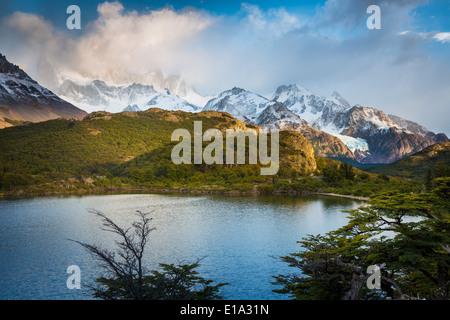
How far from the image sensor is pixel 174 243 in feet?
100

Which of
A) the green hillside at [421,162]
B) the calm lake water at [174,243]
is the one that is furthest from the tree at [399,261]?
the green hillside at [421,162]

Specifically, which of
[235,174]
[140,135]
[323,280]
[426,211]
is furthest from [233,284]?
[140,135]

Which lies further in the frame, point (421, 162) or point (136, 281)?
point (421, 162)

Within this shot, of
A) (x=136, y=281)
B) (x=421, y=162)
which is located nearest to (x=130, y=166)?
Answer: (x=136, y=281)

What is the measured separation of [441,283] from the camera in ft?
46.2

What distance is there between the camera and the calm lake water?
1972 cm

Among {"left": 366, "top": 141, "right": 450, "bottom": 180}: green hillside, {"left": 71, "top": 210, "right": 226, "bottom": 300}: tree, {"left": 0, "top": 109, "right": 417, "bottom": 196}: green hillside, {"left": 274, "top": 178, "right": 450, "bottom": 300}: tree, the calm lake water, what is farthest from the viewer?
{"left": 366, "top": 141, "right": 450, "bottom": 180}: green hillside

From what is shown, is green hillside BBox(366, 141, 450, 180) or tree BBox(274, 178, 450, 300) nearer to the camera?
tree BBox(274, 178, 450, 300)

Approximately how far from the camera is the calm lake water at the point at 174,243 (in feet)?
64.7

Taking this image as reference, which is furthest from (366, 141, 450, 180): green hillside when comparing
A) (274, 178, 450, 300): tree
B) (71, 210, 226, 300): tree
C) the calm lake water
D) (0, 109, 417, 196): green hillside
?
(71, 210, 226, 300): tree

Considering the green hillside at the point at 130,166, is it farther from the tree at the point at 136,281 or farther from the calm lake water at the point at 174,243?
the tree at the point at 136,281

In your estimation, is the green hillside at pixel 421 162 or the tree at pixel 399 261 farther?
the green hillside at pixel 421 162

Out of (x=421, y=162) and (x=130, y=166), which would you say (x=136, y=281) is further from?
(x=421, y=162)

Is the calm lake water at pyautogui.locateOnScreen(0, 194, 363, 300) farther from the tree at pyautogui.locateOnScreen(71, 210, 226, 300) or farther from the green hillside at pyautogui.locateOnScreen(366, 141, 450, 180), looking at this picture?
the green hillside at pyautogui.locateOnScreen(366, 141, 450, 180)
